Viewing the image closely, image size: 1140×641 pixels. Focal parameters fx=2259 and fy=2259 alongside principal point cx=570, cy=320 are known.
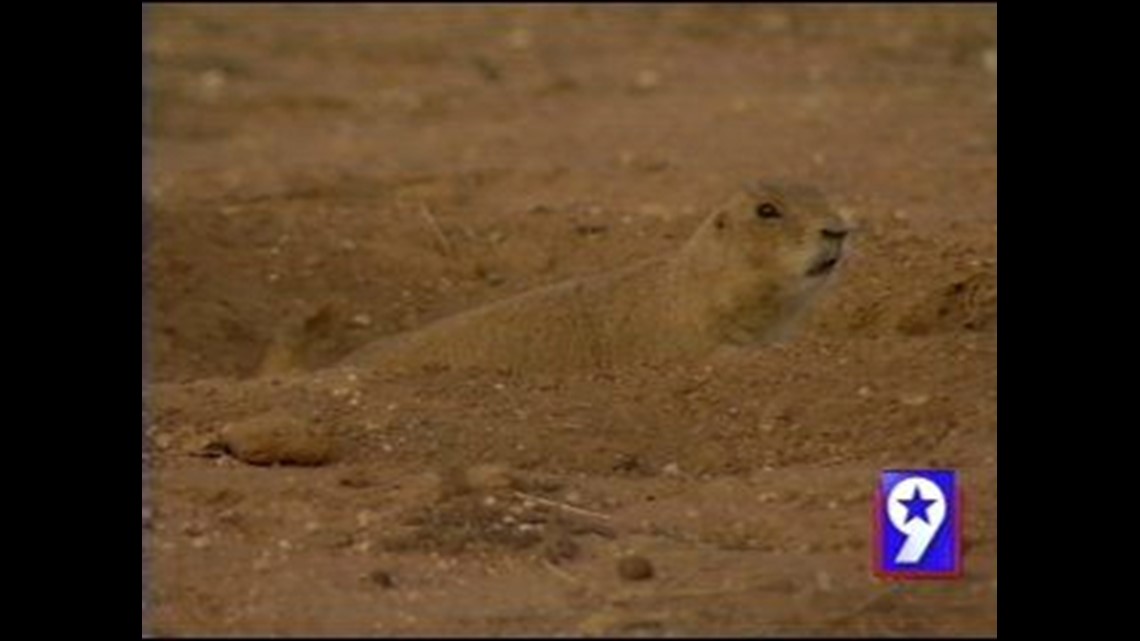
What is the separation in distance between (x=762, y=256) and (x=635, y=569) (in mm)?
2742

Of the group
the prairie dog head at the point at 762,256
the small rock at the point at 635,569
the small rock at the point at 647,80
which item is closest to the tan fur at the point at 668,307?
the prairie dog head at the point at 762,256

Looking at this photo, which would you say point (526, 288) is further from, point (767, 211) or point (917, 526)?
point (917, 526)

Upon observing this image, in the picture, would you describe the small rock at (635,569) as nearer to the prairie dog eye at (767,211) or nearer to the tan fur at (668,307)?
the tan fur at (668,307)

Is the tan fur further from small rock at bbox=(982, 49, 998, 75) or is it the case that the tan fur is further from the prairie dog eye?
small rock at bbox=(982, 49, 998, 75)

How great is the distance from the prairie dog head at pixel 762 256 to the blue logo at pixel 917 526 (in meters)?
2.14

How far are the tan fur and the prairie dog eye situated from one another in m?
0.02

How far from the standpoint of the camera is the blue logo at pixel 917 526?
178 inches

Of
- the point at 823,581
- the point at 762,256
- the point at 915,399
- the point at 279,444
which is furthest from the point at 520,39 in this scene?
the point at 823,581

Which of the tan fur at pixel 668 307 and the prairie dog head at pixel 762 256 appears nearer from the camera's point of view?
the tan fur at pixel 668 307
